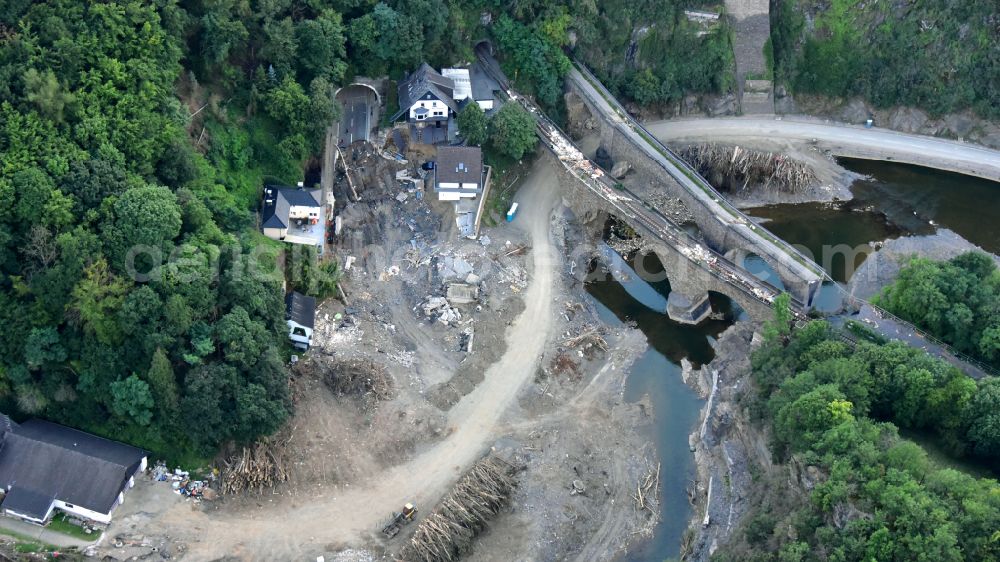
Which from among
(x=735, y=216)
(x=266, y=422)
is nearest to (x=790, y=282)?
(x=735, y=216)

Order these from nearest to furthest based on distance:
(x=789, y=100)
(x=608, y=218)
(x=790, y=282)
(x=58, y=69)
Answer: (x=58, y=69), (x=790, y=282), (x=608, y=218), (x=789, y=100)

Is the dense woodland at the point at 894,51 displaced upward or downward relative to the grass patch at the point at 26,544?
upward

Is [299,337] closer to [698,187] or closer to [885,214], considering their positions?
[698,187]

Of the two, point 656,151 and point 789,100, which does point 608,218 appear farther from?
point 789,100

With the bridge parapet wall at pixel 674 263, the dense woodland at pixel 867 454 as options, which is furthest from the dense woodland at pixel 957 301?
the bridge parapet wall at pixel 674 263

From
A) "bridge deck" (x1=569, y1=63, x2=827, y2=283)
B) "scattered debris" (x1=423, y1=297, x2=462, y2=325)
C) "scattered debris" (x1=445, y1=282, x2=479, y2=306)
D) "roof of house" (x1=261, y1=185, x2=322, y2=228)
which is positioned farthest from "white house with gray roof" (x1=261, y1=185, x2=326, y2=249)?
"bridge deck" (x1=569, y1=63, x2=827, y2=283)

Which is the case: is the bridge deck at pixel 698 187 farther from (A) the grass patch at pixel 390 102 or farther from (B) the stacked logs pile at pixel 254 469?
(B) the stacked logs pile at pixel 254 469

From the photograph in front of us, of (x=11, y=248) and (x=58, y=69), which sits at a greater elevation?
(x=58, y=69)
